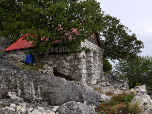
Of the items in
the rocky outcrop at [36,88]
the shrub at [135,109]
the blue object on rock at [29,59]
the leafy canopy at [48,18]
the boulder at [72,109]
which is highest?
the leafy canopy at [48,18]

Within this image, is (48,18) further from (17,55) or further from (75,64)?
(17,55)

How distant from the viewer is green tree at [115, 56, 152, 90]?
12010mm

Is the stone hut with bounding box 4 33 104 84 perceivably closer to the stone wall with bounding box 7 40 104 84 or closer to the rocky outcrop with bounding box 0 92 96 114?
the stone wall with bounding box 7 40 104 84

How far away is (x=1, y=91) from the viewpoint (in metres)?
4.57

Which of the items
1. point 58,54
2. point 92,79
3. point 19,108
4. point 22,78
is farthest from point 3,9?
point 92,79

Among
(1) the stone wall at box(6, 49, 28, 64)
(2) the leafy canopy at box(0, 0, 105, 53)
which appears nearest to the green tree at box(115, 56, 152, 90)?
(2) the leafy canopy at box(0, 0, 105, 53)

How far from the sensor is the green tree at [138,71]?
12.0 metres

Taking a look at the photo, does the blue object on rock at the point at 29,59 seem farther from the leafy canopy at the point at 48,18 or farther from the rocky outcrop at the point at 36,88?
the rocky outcrop at the point at 36,88

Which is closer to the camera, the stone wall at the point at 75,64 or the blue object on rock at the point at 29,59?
the stone wall at the point at 75,64

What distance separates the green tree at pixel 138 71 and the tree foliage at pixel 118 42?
6.44 ft

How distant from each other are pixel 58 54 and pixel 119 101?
21.1ft

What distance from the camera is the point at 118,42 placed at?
580 inches

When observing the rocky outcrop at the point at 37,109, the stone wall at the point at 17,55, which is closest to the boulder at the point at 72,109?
the rocky outcrop at the point at 37,109

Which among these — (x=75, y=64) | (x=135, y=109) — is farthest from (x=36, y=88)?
(x=75, y=64)
